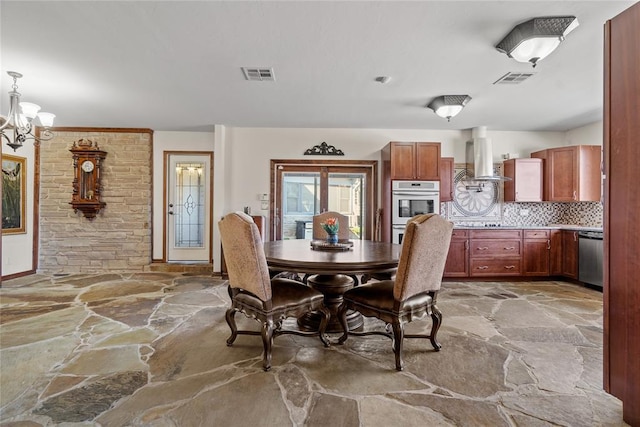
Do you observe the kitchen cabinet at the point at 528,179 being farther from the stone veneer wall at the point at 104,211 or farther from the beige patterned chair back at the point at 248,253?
the stone veneer wall at the point at 104,211

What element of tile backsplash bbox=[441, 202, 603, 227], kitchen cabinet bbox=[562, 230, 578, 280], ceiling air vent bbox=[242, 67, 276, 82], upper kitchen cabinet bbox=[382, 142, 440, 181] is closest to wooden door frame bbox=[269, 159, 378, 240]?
upper kitchen cabinet bbox=[382, 142, 440, 181]

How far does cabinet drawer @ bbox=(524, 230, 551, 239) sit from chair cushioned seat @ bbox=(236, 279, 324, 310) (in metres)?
3.98

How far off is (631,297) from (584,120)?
14.6ft

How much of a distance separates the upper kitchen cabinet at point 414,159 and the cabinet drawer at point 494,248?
1.26m

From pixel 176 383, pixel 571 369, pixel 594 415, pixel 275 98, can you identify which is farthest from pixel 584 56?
pixel 176 383

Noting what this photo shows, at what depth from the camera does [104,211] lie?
5.28 m

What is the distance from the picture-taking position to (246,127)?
17.1ft

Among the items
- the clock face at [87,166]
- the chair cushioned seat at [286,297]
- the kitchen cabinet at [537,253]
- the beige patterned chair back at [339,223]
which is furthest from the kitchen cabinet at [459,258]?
the clock face at [87,166]

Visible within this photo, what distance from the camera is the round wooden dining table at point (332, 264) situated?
6.92ft

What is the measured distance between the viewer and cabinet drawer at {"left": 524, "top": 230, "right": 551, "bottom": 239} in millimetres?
4637

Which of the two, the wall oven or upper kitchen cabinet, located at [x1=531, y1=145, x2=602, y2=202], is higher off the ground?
upper kitchen cabinet, located at [x1=531, y1=145, x2=602, y2=202]

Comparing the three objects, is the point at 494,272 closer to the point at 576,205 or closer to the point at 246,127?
the point at 576,205

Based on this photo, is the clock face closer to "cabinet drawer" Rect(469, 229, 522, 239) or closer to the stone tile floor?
the stone tile floor

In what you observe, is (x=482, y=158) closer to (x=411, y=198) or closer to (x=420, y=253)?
(x=411, y=198)
